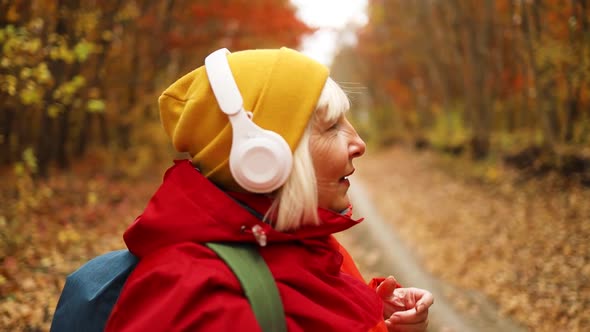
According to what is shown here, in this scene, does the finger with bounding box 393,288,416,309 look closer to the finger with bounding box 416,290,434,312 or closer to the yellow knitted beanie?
the finger with bounding box 416,290,434,312

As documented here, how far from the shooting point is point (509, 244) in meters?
7.55

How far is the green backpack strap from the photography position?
1.47m

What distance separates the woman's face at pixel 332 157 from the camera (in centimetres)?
171

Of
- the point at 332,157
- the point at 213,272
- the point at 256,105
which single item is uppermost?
the point at 256,105

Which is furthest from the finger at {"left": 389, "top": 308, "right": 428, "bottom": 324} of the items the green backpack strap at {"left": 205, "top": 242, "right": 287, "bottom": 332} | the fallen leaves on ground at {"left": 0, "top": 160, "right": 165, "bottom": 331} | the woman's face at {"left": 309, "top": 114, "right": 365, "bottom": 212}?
the fallen leaves on ground at {"left": 0, "top": 160, "right": 165, "bottom": 331}

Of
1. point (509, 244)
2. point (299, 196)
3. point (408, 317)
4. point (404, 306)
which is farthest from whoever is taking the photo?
point (509, 244)

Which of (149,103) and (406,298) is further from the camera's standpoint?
(149,103)

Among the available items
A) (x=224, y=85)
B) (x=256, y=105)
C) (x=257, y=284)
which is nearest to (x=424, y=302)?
(x=257, y=284)

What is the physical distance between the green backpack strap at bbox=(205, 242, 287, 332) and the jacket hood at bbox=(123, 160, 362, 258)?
48 mm

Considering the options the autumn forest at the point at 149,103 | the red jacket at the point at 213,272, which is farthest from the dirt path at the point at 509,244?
the red jacket at the point at 213,272

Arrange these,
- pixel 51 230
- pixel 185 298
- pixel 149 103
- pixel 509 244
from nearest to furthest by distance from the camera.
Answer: pixel 185 298, pixel 51 230, pixel 509 244, pixel 149 103

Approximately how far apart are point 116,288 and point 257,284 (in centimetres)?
52

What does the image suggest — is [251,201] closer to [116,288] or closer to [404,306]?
[116,288]

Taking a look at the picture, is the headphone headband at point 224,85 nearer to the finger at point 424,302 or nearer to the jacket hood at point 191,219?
the jacket hood at point 191,219
